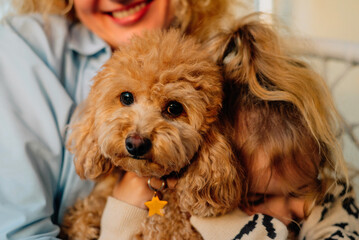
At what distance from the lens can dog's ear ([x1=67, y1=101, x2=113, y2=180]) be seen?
3.83ft

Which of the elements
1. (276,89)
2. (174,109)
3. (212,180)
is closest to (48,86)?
(174,109)

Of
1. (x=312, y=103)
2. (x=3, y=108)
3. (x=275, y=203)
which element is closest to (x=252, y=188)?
(x=275, y=203)

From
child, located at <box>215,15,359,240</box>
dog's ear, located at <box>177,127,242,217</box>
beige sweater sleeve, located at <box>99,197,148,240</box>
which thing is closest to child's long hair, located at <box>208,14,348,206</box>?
child, located at <box>215,15,359,240</box>

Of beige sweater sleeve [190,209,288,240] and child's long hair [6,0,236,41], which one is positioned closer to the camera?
beige sweater sleeve [190,209,288,240]

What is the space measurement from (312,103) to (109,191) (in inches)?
33.0

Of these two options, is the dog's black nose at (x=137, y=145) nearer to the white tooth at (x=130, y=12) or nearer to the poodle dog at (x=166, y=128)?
the poodle dog at (x=166, y=128)

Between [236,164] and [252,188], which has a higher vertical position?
[236,164]

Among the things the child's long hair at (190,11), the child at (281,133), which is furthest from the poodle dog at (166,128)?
the child's long hair at (190,11)

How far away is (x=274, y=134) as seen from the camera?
1.22 meters

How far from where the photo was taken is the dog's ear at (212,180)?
42.7 inches

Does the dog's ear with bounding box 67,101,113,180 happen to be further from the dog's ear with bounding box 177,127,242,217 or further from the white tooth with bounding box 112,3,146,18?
the white tooth with bounding box 112,3,146,18

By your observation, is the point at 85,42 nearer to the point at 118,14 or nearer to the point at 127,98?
the point at 118,14

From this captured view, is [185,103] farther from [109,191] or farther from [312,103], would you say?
[109,191]

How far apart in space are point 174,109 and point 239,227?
1.46 feet
